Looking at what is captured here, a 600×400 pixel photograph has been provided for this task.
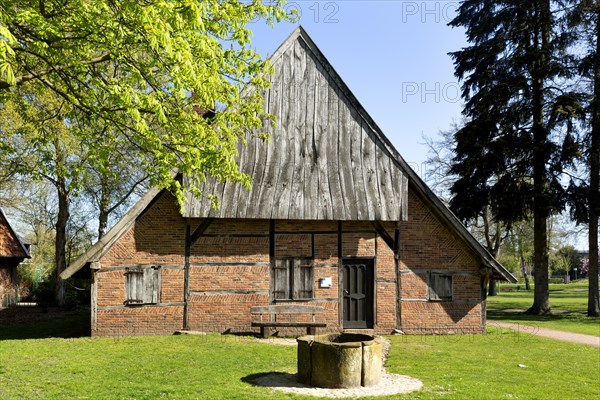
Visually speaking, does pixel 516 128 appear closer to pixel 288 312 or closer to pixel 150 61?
pixel 288 312

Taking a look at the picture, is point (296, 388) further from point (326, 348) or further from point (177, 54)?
point (177, 54)

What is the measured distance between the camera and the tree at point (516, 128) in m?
23.7

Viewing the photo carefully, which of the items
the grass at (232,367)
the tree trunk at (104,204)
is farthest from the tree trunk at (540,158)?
the tree trunk at (104,204)

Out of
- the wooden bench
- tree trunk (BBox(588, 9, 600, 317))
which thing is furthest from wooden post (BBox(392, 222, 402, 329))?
tree trunk (BBox(588, 9, 600, 317))

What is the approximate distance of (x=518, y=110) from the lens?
24.2 metres

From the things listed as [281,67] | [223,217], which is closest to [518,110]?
[281,67]

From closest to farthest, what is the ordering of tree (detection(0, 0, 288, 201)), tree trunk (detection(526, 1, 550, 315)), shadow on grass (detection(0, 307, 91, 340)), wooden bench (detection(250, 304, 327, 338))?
tree (detection(0, 0, 288, 201))
wooden bench (detection(250, 304, 327, 338))
shadow on grass (detection(0, 307, 91, 340))
tree trunk (detection(526, 1, 550, 315))

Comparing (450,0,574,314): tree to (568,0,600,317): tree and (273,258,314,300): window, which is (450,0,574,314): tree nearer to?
(568,0,600,317): tree

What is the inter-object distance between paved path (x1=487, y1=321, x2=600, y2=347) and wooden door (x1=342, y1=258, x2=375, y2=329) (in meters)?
5.71

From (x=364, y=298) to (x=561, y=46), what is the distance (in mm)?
15201

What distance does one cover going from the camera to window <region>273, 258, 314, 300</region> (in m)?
16.1

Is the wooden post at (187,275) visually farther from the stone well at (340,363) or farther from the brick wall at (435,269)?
the stone well at (340,363)

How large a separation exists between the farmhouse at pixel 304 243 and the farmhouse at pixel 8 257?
12.9 metres

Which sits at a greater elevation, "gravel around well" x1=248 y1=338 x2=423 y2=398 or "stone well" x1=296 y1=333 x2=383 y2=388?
"stone well" x1=296 y1=333 x2=383 y2=388
